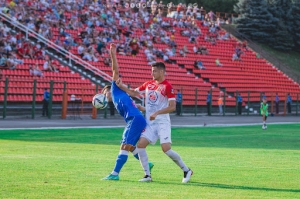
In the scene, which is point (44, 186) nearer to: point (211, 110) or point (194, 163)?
point (194, 163)

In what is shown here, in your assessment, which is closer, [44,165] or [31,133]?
[44,165]

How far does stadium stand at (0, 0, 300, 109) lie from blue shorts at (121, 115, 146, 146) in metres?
24.3

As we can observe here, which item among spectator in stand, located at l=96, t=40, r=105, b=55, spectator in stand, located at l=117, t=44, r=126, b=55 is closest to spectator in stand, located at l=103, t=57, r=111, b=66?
spectator in stand, located at l=96, t=40, r=105, b=55

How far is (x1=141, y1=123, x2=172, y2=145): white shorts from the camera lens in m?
11.3

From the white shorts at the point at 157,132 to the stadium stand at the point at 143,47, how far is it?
24.5 meters

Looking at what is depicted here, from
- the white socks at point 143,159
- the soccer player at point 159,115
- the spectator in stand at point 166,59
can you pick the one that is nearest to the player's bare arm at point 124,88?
the soccer player at point 159,115

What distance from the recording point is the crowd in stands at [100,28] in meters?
39.4

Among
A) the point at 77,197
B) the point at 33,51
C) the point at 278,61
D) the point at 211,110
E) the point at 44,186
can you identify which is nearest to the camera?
the point at 77,197

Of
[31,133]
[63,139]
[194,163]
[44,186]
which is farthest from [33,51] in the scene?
[44,186]

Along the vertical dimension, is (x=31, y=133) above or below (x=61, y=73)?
below

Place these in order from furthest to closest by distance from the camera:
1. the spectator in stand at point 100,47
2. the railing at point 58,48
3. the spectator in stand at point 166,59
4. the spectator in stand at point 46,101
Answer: the spectator in stand at point 166,59 < the spectator in stand at point 100,47 < the railing at point 58,48 < the spectator in stand at point 46,101

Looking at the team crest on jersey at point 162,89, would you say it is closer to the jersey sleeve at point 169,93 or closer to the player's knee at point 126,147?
the jersey sleeve at point 169,93

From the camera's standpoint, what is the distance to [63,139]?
22.2m

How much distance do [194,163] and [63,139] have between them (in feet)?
28.5
